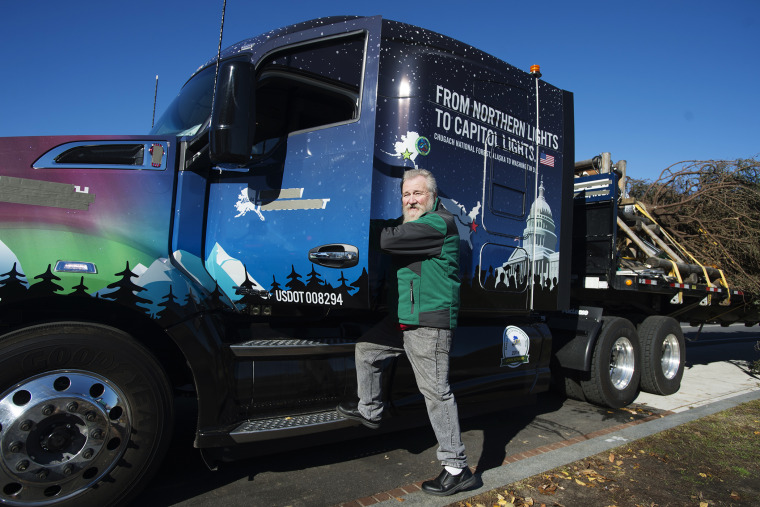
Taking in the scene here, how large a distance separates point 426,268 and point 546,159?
2089 millimetres

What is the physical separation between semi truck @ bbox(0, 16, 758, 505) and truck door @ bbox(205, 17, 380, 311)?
13mm

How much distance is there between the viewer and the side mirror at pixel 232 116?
2992 millimetres

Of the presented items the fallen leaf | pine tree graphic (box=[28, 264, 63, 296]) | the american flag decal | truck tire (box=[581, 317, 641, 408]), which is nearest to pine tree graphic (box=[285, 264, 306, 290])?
pine tree graphic (box=[28, 264, 63, 296])

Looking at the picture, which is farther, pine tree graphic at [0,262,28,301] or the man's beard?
the man's beard

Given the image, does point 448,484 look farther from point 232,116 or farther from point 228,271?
point 232,116

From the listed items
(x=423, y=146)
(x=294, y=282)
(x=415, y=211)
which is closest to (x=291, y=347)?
(x=294, y=282)

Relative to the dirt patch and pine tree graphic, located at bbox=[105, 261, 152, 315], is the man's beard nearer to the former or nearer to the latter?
pine tree graphic, located at bbox=[105, 261, 152, 315]

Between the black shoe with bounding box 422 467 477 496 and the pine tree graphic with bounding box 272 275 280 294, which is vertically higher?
the pine tree graphic with bounding box 272 275 280 294

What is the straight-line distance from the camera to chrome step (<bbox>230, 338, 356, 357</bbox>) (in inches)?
121

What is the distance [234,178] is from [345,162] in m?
0.76

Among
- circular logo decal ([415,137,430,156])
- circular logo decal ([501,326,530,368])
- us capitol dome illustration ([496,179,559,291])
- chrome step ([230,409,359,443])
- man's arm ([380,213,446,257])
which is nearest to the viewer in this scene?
chrome step ([230,409,359,443])

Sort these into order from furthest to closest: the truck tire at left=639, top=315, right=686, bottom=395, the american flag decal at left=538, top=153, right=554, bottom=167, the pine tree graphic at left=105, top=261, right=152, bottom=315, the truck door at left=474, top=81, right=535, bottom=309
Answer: the truck tire at left=639, top=315, right=686, bottom=395
the american flag decal at left=538, top=153, right=554, bottom=167
the truck door at left=474, top=81, right=535, bottom=309
the pine tree graphic at left=105, top=261, right=152, bottom=315

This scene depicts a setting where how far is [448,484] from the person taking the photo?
10.2ft

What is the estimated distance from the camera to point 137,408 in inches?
107
